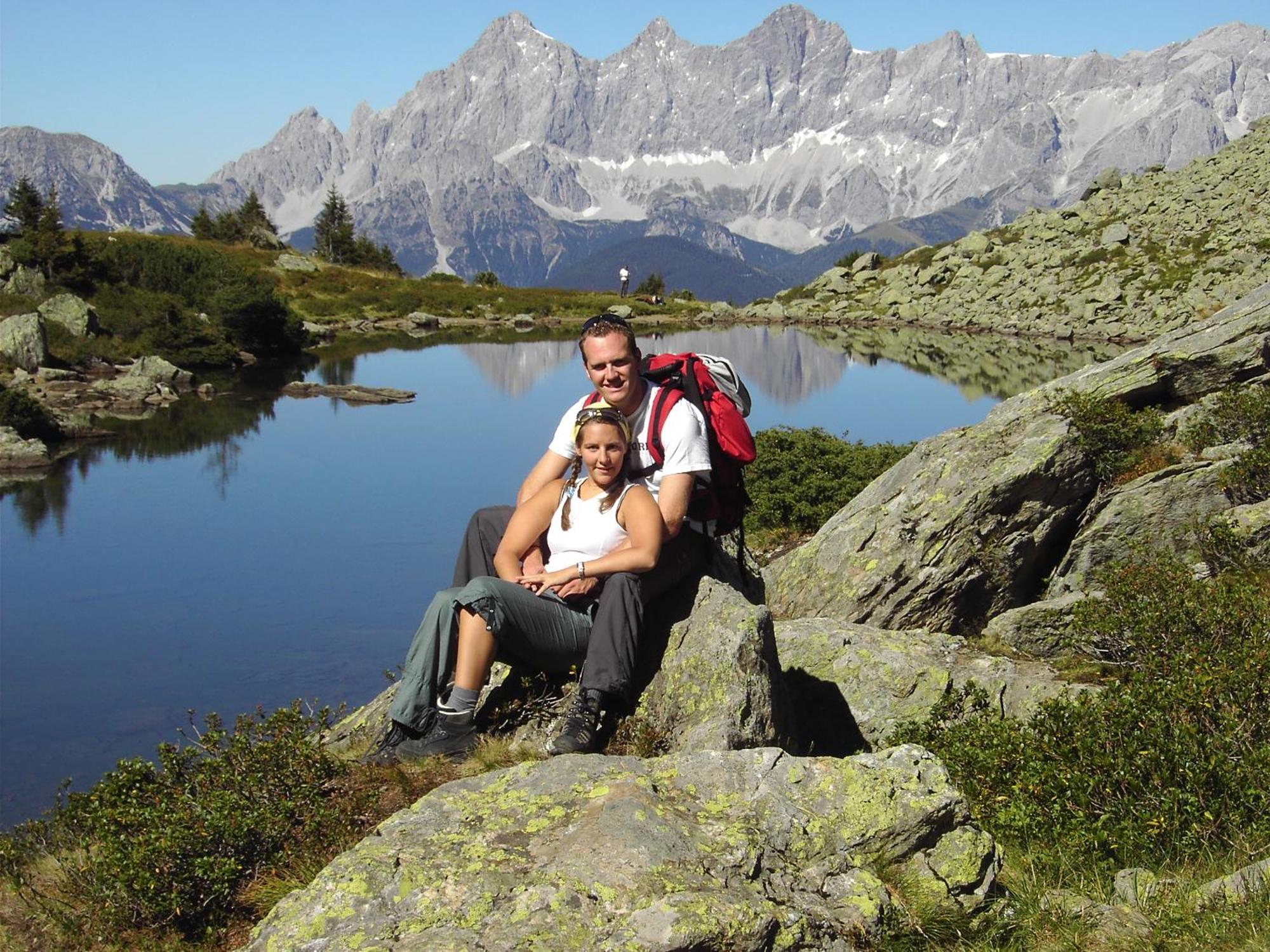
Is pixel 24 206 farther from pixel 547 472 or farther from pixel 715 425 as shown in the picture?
pixel 715 425

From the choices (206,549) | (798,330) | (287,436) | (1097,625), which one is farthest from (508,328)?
(1097,625)

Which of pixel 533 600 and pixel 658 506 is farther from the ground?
pixel 658 506

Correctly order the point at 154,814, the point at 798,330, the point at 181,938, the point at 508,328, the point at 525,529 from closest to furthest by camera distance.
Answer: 1. the point at 181,938
2. the point at 154,814
3. the point at 525,529
4. the point at 798,330
5. the point at 508,328

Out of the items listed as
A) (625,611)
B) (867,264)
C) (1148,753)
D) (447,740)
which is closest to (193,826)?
(447,740)

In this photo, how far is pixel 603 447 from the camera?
7059 mm

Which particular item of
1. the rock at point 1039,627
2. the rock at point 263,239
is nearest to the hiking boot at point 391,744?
the rock at point 1039,627

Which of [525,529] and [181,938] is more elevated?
[525,529]

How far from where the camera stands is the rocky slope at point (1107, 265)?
64.8 meters

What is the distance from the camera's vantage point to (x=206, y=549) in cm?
2422

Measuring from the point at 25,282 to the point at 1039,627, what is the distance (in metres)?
71.0

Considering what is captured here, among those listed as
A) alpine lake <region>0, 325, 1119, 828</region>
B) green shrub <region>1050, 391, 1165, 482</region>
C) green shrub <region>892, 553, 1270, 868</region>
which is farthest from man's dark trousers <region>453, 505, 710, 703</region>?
alpine lake <region>0, 325, 1119, 828</region>

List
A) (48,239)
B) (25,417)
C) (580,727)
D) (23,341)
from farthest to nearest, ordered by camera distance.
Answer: (48,239)
(23,341)
(25,417)
(580,727)

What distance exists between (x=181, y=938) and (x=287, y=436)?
35723 millimetres

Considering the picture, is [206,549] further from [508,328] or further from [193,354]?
[508,328]
